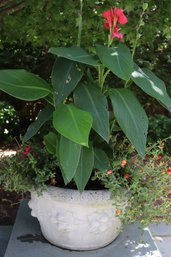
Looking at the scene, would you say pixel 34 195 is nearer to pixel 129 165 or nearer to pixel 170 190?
→ pixel 129 165

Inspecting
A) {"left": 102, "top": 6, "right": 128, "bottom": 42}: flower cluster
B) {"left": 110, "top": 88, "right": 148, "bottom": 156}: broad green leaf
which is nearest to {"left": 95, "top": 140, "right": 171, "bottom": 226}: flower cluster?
{"left": 110, "top": 88, "right": 148, "bottom": 156}: broad green leaf

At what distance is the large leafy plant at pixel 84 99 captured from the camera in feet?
6.84

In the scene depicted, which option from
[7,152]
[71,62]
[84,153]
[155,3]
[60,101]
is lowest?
[7,152]

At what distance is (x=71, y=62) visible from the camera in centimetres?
232

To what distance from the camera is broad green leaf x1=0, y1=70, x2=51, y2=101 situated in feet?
7.11

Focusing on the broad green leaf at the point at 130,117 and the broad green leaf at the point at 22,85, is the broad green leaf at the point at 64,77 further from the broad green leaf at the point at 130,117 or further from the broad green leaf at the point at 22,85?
the broad green leaf at the point at 130,117

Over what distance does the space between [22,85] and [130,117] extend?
2.04ft

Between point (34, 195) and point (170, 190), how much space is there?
835 mm

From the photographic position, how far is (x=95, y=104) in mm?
2240

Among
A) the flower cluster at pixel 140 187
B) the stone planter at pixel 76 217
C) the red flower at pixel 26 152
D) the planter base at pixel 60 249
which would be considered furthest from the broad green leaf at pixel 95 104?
the planter base at pixel 60 249

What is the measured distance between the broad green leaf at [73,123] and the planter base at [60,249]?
0.84 metres

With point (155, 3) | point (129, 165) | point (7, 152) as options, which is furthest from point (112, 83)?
point (129, 165)

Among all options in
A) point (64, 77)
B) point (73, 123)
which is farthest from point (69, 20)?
point (73, 123)

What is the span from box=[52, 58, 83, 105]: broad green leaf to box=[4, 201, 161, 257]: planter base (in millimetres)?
931
